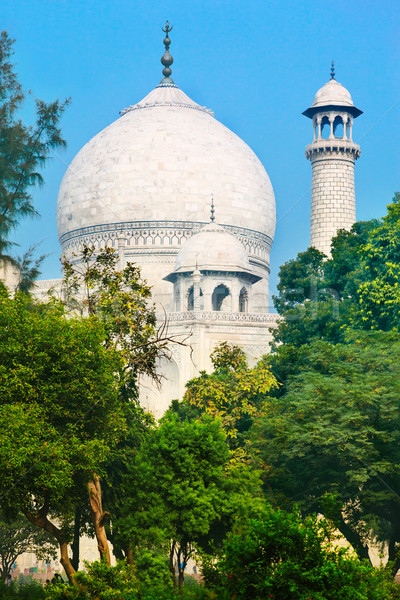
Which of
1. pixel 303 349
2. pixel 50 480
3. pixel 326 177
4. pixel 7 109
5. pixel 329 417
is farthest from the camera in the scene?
pixel 326 177

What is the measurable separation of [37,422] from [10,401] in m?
0.60

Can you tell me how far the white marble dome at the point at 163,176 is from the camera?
139ft

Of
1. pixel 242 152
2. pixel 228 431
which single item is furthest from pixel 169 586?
pixel 242 152

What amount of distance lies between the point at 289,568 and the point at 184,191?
32271 millimetres

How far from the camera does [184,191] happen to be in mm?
42250

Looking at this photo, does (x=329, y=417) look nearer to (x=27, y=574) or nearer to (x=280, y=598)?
(x=280, y=598)

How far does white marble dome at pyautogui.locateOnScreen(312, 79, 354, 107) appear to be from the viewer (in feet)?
135

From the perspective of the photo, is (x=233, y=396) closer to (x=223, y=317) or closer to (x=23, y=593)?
(x=23, y=593)

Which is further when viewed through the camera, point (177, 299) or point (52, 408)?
point (177, 299)

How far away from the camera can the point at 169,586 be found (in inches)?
596

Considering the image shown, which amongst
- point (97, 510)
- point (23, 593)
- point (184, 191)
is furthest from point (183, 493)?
point (184, 191)

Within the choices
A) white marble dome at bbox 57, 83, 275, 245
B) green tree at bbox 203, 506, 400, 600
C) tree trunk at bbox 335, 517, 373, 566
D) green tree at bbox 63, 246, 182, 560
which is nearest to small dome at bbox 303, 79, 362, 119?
white marble dome at bbox 57, 83, 275, 245

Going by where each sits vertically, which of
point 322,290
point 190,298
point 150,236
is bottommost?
point 322,290

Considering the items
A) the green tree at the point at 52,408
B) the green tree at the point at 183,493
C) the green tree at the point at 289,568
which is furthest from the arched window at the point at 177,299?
the green tree at the point at 289,568
